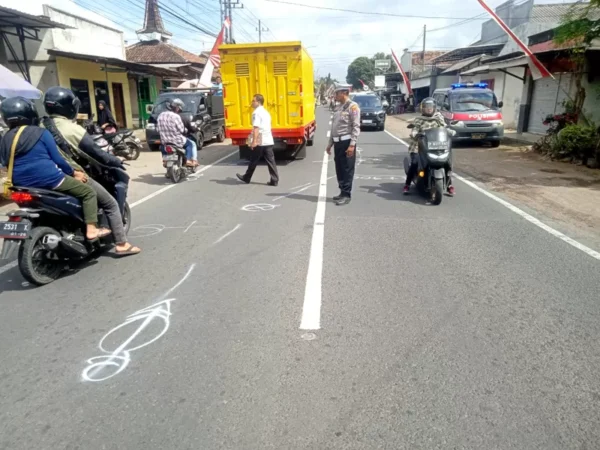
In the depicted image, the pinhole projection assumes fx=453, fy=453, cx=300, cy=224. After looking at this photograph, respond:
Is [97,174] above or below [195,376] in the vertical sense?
above

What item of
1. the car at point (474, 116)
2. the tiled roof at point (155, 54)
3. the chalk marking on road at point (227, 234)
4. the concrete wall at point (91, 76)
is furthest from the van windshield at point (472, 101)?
the tiled roof at point (155, 54)

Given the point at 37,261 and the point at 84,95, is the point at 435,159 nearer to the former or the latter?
the point at 37,261

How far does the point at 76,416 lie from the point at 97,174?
3.63 m

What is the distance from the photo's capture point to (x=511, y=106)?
2488 cm

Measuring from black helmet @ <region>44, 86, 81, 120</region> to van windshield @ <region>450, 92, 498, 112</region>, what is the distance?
574 inches

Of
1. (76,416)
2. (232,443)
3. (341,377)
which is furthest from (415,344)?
(76,416)

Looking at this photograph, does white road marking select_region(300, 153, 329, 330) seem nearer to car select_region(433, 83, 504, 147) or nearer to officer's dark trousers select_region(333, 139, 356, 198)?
officer's dark trousers select_region(333, 139, 356, 198)

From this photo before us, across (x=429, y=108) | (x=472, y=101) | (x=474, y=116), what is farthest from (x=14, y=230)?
(x=472, y=101)

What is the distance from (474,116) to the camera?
52.6 feet

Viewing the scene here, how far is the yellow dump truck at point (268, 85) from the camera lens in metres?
12.0

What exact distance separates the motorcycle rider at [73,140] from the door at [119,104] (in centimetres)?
2054

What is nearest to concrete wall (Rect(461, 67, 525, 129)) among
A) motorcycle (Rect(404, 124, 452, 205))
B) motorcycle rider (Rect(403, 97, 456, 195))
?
motorcycle rider (Rect(403, 97, 456, 195))

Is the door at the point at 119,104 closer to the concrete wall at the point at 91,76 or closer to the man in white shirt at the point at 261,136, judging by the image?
the concrete wall at the point at 91,76

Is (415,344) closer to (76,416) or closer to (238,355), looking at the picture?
(238,355)
